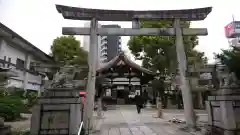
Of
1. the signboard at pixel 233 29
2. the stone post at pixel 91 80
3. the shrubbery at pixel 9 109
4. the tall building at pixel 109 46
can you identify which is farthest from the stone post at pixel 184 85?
the tall building at pixel 109 46

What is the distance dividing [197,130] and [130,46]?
→ 67.1 feet

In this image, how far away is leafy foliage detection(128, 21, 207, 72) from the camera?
25.0 meters

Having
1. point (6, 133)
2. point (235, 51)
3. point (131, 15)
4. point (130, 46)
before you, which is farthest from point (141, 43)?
point (6, 133)

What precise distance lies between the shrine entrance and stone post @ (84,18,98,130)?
52.9ft

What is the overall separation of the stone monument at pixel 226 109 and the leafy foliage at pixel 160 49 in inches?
651

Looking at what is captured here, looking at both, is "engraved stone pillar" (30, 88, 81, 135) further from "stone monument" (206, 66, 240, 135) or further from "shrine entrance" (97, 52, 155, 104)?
"shrine entrance" (97, 52, 155, 104)

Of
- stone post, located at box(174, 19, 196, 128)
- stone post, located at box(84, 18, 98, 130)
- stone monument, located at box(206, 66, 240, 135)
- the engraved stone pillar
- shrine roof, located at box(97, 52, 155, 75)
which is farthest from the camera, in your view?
shrine roof, located at box(97, 52, 155, 75)

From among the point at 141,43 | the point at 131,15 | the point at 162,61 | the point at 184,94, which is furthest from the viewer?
the point at 141,43

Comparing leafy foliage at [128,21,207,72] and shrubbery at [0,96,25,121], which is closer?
shrubbery at [0,96,25,121]

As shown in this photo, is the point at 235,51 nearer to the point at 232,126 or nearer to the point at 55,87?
the point at 232,126

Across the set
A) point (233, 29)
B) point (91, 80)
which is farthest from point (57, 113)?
point (233, 29)

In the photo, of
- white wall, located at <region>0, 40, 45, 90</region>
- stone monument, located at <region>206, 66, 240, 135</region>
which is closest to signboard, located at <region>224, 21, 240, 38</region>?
white wall, located at <region>0, 40, 45, 90</region>

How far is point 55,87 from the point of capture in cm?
777

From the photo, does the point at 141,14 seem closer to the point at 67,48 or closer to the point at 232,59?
the point at 232,59
